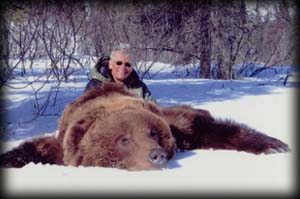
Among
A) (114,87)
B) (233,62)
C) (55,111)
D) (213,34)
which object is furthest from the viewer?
(233,62)

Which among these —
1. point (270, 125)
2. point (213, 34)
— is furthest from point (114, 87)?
point (213, 34)

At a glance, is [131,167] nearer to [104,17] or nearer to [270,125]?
[270,125]

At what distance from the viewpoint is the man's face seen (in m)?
3.44

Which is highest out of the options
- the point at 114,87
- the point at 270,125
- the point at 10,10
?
the point at 10,10

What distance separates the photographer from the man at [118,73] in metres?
3.44

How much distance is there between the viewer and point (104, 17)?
786 centimetres

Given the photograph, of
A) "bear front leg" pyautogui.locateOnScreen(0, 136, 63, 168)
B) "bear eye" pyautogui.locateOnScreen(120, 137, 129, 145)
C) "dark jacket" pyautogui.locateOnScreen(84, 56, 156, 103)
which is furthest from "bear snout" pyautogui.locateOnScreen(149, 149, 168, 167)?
"dark jacket" pyautogui.locateOnScreen(84, 56, 156, 103)

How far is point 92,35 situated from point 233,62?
9.73 feet

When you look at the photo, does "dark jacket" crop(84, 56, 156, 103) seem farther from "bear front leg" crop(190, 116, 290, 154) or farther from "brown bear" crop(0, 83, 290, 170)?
"bear front leg" crop(190, 116, 290, 154)

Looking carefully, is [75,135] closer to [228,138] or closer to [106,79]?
[106,79]

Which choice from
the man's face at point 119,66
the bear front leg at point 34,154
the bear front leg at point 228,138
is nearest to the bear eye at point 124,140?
the bear front leg at point 34,154

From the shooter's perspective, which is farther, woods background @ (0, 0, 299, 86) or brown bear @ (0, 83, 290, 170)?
woods background @ (0, 0, 299, 86)

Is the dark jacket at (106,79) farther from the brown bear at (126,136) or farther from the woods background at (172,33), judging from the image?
the woods background at (172,33)

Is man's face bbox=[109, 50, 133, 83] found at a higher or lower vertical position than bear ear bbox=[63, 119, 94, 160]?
higher
